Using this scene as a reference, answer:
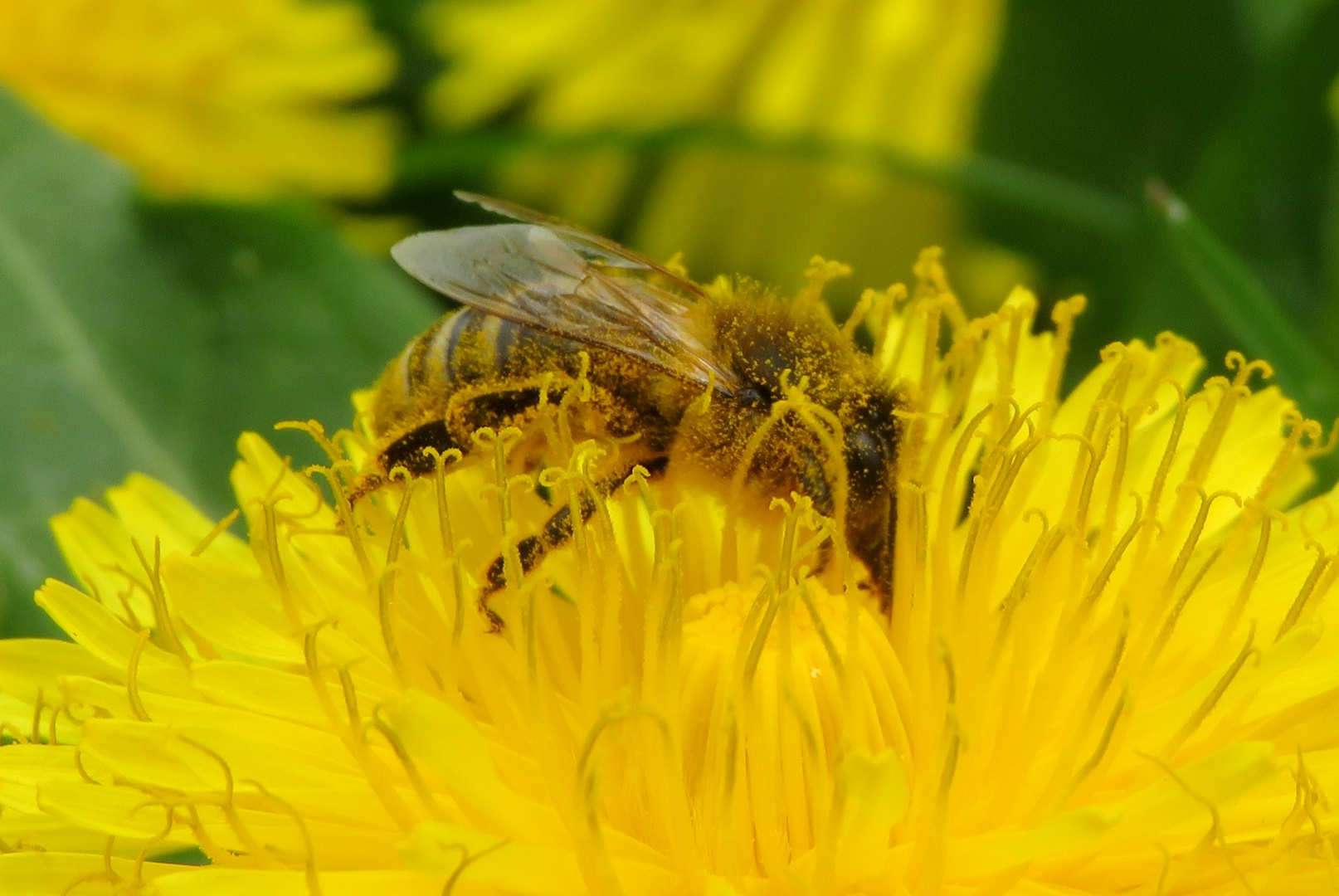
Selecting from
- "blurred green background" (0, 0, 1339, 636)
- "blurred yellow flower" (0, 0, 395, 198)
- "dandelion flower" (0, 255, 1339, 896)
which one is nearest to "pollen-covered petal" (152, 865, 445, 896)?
"dandelion flower" (0, 255, 1339, 896)

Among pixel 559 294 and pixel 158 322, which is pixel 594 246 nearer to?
pixel 559 294

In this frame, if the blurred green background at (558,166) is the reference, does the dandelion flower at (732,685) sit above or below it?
Answer: below

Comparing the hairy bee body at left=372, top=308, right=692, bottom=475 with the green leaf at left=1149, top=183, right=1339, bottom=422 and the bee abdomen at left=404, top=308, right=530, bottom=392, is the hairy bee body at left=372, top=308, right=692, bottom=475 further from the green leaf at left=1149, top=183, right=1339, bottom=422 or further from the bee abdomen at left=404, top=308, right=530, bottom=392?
the green leaf at left=1149, top=183, right=1339, bottom=422

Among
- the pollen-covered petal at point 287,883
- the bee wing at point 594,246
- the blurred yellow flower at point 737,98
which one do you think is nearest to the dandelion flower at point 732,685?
the pollen-covered petal at point 287,883

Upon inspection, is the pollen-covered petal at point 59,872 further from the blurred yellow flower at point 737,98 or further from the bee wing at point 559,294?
the blurred yellow flower at point 737,98

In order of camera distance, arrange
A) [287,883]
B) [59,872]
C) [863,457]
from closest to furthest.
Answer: [287,883] → [59,872] → [863,457]

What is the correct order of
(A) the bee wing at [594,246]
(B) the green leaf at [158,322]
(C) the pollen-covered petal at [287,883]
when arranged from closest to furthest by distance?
(C) the pollen-covered petal at [287,883] < (A) the bee wing at [594,246] < (B) the green leaf at [158,322]

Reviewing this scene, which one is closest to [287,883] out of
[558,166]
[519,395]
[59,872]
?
[59,872]
